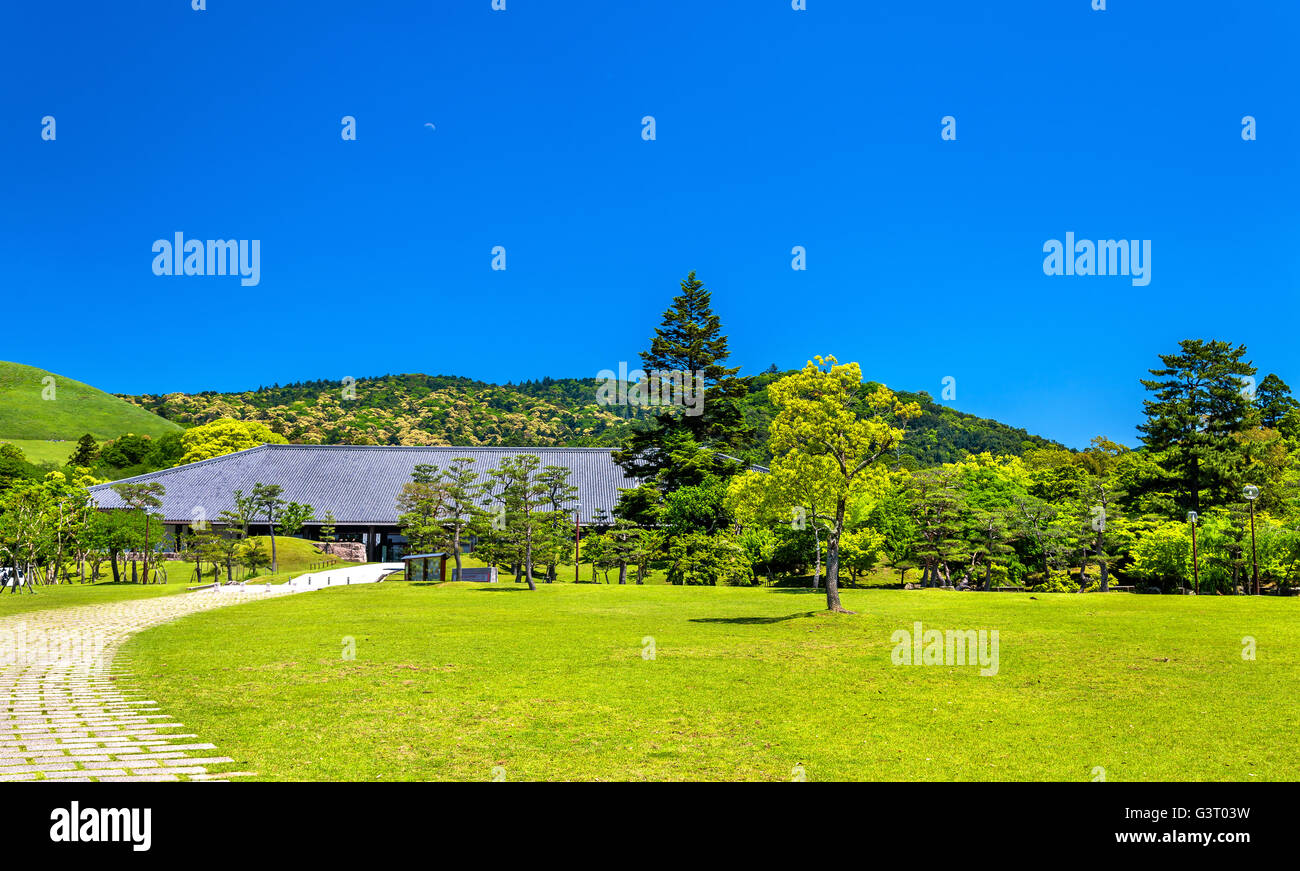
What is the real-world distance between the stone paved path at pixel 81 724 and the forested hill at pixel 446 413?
74.9 meters

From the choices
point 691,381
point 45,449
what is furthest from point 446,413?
point 691,381

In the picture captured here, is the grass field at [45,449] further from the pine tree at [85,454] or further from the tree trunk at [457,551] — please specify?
the tree trunk at [457,551]

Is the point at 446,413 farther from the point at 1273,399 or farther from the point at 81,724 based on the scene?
the point at 81,724

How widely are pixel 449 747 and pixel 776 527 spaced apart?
31.7 metres

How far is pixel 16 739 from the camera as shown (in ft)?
26.1

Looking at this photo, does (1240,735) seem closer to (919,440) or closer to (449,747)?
(449,747)

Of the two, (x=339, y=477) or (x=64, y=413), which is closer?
(x=339, y=477)

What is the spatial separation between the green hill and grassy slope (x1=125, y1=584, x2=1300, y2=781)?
114 m

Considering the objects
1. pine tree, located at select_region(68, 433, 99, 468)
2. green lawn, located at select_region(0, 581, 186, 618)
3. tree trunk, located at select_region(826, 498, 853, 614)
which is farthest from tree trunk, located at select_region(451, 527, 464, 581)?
pine tree, located at select_region(68, 433, 99, 468)

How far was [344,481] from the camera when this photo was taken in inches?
2419

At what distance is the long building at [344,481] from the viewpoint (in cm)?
5575

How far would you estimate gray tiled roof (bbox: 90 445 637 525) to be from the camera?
5631cm

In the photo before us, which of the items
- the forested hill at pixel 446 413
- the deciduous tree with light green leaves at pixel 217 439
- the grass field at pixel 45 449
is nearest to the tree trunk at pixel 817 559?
the forested hill at pixel 446 413

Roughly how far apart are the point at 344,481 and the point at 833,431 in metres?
49.0
